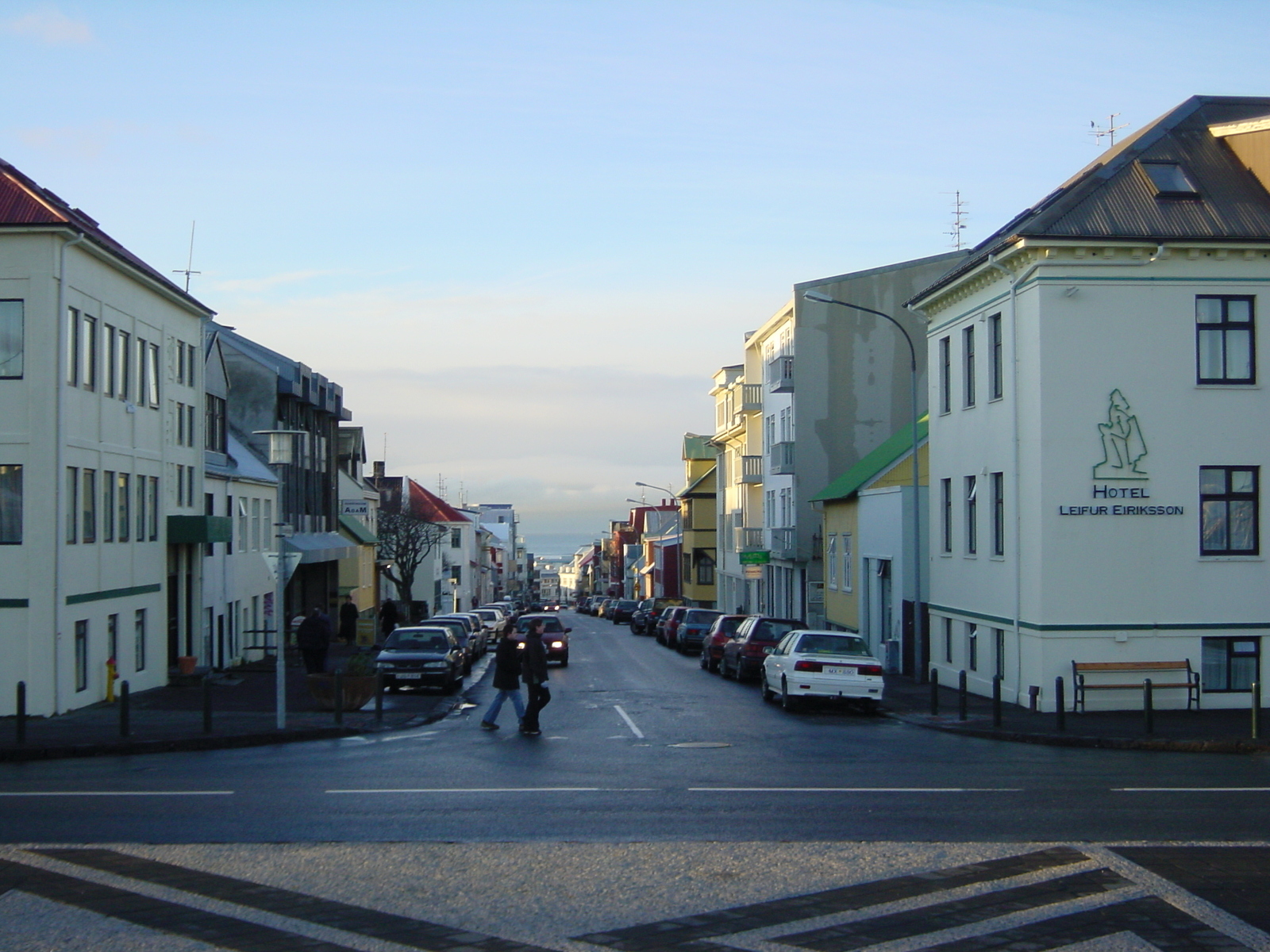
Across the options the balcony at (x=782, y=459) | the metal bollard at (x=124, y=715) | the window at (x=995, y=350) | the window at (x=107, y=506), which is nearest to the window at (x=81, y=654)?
the window at (x=107, y=506)

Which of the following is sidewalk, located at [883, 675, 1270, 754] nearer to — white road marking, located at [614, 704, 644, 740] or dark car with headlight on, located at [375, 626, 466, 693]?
white road marking, located at [614, 704, 644, 740]

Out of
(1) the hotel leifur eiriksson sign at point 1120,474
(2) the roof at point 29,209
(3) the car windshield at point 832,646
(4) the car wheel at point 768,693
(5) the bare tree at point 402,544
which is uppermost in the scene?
(2) the roof at point 29,209

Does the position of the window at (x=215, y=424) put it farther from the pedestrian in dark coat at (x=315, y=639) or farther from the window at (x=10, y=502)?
the window at (x=10, y=502)

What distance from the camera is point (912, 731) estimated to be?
2189 cm

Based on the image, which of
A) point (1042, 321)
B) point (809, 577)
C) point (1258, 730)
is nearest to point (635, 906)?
point (1258, 730)

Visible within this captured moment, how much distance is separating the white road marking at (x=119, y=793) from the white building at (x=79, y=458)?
9216mm

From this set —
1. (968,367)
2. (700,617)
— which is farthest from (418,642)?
(700,617)

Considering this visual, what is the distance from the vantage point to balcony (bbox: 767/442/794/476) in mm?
51469

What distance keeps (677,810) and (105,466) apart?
55.3 ft

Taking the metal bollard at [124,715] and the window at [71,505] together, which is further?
the window at [71,505]

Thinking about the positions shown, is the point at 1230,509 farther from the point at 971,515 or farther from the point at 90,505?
the point at 90,505

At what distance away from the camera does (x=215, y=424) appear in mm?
38719

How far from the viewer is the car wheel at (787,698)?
2523cm

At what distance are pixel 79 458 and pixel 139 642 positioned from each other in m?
5.58
